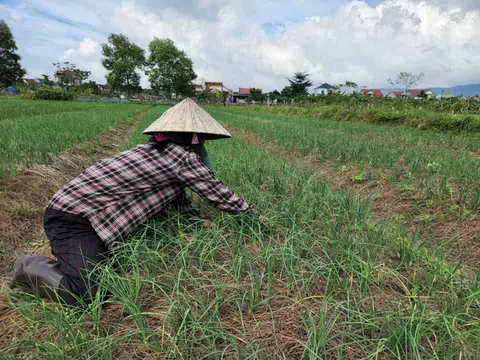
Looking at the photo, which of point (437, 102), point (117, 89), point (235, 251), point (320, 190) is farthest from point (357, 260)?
point (117, 89)

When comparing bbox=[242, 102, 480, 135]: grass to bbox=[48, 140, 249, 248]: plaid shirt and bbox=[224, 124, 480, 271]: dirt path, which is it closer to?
bbox=[224, 124, 480, 271]: dirt path

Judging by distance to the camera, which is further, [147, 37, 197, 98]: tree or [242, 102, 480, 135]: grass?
[147, 37, 197, 98]: tree

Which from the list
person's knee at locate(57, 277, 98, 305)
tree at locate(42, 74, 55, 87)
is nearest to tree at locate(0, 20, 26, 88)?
tree at locate(42, 74, 55, 87)

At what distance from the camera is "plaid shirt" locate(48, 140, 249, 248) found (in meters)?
1.68

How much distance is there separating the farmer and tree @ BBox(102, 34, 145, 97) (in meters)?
53.5

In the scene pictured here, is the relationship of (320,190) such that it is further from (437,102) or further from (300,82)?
(300,82)

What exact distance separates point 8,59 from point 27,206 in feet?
172

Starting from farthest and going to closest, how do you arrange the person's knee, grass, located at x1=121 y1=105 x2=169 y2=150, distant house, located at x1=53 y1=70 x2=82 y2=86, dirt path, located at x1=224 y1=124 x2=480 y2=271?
distant house, located at x1=53 y1=70 x2=82 y2=86 < grass, located at x1=121 y1=105 x2=169 y2=150 < dirt path, located at x1=224 y1=124 x2=480 y2=271 < the person's knee

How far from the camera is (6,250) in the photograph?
2.37 meters

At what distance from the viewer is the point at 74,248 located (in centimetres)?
165

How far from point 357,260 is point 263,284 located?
1.71ft

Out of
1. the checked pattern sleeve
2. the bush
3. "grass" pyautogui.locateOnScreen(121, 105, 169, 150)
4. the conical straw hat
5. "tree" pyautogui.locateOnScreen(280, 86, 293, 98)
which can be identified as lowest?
"grass" pyautogui.locateOnScreen(121, 105, 169, 150)

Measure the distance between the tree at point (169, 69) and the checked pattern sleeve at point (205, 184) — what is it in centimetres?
5183

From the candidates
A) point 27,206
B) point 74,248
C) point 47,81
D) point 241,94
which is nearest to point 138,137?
point 27,206
